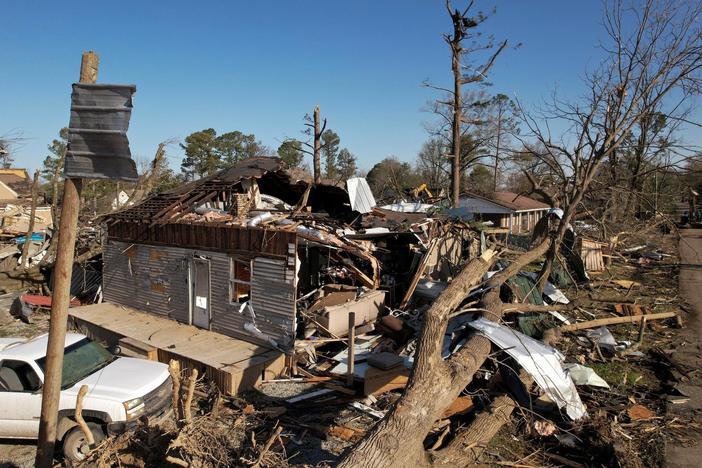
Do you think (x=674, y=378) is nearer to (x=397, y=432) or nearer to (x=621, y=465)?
(x=621, y=465)

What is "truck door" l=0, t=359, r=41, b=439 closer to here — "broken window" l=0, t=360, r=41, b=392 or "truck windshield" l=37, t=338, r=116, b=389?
"broken window" l=0, t=360, r=41, b=392

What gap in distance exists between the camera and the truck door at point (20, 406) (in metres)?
7.03

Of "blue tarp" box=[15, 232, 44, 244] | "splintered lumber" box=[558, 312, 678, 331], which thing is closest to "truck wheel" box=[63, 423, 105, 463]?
"splintered lumber" box=[558, 312, 678, 331]

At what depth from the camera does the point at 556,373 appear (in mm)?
7582

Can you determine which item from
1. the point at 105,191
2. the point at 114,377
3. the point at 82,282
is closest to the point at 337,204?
the point at 114,377

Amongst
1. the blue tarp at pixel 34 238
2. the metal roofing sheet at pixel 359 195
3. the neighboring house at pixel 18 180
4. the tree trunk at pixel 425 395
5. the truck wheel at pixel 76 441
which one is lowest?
the truck wheel at pixel 76 441

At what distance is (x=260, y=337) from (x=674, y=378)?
345 inches

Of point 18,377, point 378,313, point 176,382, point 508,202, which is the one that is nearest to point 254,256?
point 378,313

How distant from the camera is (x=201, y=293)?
1198 cm

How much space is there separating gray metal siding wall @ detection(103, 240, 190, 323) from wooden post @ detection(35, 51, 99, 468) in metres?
8.07

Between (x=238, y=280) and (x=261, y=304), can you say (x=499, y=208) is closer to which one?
(x=238, y=280)

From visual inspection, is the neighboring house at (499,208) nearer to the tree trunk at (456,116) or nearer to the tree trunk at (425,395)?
the tree trunk at (456,116)

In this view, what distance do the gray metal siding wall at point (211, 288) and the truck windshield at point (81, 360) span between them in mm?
3309

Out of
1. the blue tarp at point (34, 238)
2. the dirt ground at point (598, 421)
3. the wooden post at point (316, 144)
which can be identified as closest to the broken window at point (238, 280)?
the dirt ground at point (598, 421)
